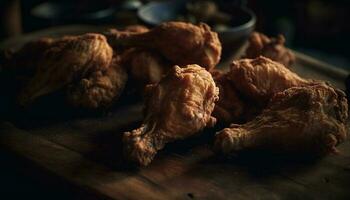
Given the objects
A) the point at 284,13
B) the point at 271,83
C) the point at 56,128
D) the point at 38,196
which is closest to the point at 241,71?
the point at 271,83

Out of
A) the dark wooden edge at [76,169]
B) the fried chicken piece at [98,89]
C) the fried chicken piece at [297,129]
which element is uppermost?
the fried chicken piece at [297,129]

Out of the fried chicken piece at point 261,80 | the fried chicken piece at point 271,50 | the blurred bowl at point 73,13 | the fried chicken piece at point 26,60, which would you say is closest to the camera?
the fried chicken piece at point 261,80

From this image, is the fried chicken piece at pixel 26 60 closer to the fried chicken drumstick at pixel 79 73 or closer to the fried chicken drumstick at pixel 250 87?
the fried chicken drumstick at pixel 79 73

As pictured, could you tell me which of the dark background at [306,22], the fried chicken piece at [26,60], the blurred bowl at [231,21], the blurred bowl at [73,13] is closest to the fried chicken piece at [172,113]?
the fried chicken piece at [26,60]

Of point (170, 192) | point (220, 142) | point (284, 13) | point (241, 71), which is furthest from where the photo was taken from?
point (284, 13)

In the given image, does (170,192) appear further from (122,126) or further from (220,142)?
(122,126)

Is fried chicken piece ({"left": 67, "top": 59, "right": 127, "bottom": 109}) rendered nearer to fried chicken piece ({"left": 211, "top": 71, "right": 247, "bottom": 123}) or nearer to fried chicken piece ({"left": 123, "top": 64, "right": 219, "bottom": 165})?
fried chicken piece ({"left": 123, "top": 64, "right": 219, "bottom": 165})

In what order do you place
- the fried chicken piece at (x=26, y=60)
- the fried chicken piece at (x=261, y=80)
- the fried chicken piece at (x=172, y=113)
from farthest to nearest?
1. the fried chicken piece at (x=26, y=60)
2. the fried chicken piece at (x=261, y=80)
3. the fried chicken piece at (x=172, y=113)
